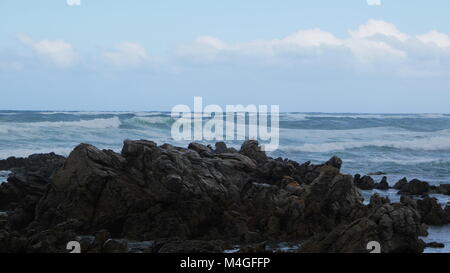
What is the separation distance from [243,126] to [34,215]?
43.9 metres

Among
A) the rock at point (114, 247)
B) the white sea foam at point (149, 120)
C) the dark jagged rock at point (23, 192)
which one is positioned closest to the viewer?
the rock at point (114, 247)

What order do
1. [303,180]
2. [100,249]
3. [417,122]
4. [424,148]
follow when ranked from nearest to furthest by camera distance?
[100,249], [303,180], [424,148], [417,122]

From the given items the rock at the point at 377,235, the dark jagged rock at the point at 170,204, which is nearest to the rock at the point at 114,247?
the dark jagged rock at the point at 170,204

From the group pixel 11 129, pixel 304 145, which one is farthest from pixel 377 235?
pixel 11 129

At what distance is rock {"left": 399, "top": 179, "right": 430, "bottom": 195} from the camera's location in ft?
71.5

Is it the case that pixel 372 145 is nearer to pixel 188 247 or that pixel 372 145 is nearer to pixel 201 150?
pixel 201 150

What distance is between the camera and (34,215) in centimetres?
1586

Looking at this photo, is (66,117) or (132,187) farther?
(66,117)

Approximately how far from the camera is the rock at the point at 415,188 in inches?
858

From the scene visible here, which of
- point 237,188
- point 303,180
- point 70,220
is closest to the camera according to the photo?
point 70,220

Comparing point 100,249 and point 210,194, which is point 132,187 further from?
point 100,249

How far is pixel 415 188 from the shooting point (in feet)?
71.9

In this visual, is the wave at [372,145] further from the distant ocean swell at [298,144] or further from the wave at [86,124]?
the wave at [86,124]
